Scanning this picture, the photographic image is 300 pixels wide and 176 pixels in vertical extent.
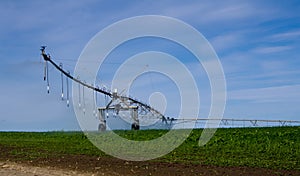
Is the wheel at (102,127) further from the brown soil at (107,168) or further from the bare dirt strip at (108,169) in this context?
the bare dirt strip at (108,169)

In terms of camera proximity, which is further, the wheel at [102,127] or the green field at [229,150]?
the wheel at [102,127]

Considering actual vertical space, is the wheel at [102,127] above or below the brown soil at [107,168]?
above

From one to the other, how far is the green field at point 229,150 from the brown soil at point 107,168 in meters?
1.32

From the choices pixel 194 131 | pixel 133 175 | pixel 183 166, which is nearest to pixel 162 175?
pixel 133 175

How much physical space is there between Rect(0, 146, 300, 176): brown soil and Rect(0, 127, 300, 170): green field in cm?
132

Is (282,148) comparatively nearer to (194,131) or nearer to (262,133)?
(262,133)

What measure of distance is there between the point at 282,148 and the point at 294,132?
5.89m

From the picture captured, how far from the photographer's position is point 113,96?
48312mm

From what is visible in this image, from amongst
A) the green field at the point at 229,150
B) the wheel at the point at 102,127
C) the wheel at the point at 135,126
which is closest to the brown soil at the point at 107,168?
the green field at the point at 229,150

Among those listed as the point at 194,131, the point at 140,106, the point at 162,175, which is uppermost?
the point at 140,106

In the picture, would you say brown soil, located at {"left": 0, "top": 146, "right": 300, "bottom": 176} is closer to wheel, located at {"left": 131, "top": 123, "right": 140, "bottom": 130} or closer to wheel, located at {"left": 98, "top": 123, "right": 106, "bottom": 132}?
wheel, located at {"left": 98, "top": 123, "right": 106, "bottom": 132}

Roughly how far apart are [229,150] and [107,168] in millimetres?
10661

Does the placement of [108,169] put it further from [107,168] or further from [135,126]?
[135,126]

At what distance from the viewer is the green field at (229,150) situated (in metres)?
21.8
